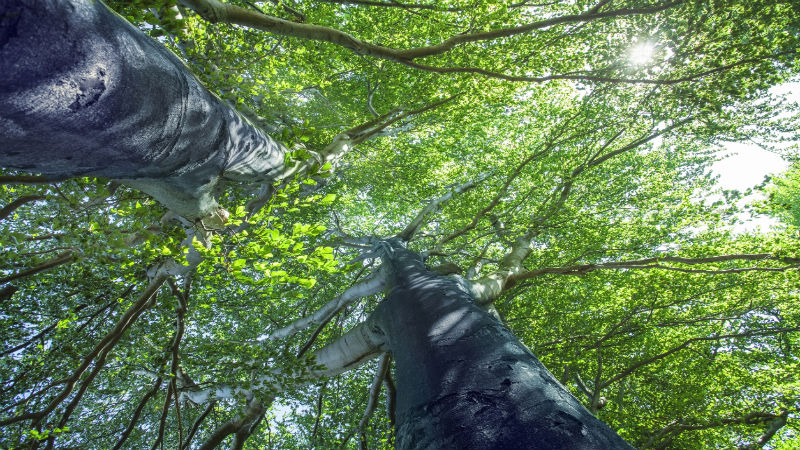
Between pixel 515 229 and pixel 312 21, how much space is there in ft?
18.4

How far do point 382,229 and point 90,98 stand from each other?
11231 millimetres

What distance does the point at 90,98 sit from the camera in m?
0.97

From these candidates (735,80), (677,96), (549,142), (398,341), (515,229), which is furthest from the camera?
(549,142)

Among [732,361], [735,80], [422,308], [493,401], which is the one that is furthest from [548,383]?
[732,361]

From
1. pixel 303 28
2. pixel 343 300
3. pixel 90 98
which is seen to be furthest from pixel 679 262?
pixel 90 98

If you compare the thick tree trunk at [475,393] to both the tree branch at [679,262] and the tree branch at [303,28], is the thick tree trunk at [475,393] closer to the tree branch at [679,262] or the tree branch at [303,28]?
the tree branch at [303,28]

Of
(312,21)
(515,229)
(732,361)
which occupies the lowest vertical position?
(732,361)

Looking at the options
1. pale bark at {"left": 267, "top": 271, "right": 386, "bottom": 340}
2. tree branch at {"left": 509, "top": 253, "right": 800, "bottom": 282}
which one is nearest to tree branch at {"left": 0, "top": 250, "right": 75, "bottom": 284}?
pale bark at {"left": 267, "top": 271, "right": 386, "bottom": 340}

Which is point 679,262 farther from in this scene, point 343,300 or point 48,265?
Result: point 48,265

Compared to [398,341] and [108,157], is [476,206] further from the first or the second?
[108,157]

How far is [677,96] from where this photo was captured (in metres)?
5.23

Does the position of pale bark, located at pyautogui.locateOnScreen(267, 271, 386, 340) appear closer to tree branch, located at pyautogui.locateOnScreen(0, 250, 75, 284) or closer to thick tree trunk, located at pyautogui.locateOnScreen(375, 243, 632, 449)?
thick tree trunk, located at pyautogui.locateOnScreen(375, 243, 632, 449)

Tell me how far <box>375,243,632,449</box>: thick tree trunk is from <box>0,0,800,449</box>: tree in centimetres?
1

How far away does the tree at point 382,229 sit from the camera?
132cm
